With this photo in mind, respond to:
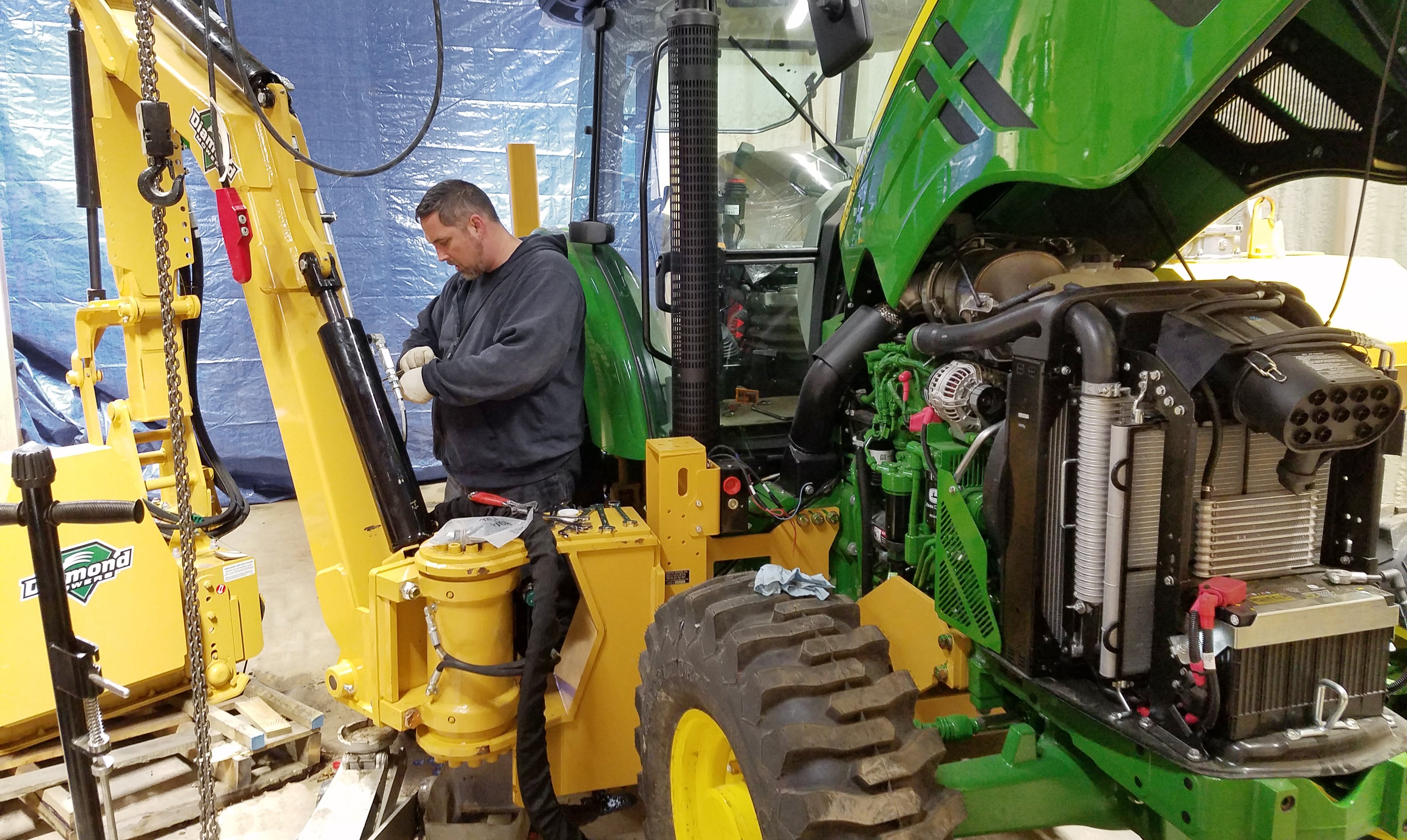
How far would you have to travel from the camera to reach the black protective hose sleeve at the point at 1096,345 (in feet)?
5.11

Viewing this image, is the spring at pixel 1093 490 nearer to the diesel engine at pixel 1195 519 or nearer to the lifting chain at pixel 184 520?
the diesel engine at pixel 1195 519

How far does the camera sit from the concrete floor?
2.91 metres

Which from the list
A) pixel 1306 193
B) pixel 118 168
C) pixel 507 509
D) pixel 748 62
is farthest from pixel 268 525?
pixel 1306 193

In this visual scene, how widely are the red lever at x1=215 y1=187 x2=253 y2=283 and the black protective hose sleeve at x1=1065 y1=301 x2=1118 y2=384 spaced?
2317mm

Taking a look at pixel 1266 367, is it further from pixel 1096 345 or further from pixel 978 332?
pixel 978 332

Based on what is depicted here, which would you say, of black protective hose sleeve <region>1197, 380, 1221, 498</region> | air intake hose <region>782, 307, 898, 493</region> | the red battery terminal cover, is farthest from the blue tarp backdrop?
the red battery terminal cover

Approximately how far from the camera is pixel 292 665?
4.21m

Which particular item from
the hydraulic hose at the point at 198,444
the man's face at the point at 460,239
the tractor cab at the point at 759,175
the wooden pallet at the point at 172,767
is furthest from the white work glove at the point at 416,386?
the wooden pallet at the point at 172,767

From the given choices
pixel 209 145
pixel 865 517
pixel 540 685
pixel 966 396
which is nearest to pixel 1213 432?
pixel 966 396

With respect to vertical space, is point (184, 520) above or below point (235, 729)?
above

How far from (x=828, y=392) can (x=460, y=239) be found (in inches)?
56.1

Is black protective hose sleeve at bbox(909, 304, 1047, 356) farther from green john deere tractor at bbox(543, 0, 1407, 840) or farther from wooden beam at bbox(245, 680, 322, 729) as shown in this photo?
wooden beam at bbox(245, 680, 322, 729)

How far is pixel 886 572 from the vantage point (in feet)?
8.20

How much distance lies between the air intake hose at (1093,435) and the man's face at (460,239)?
208cm
